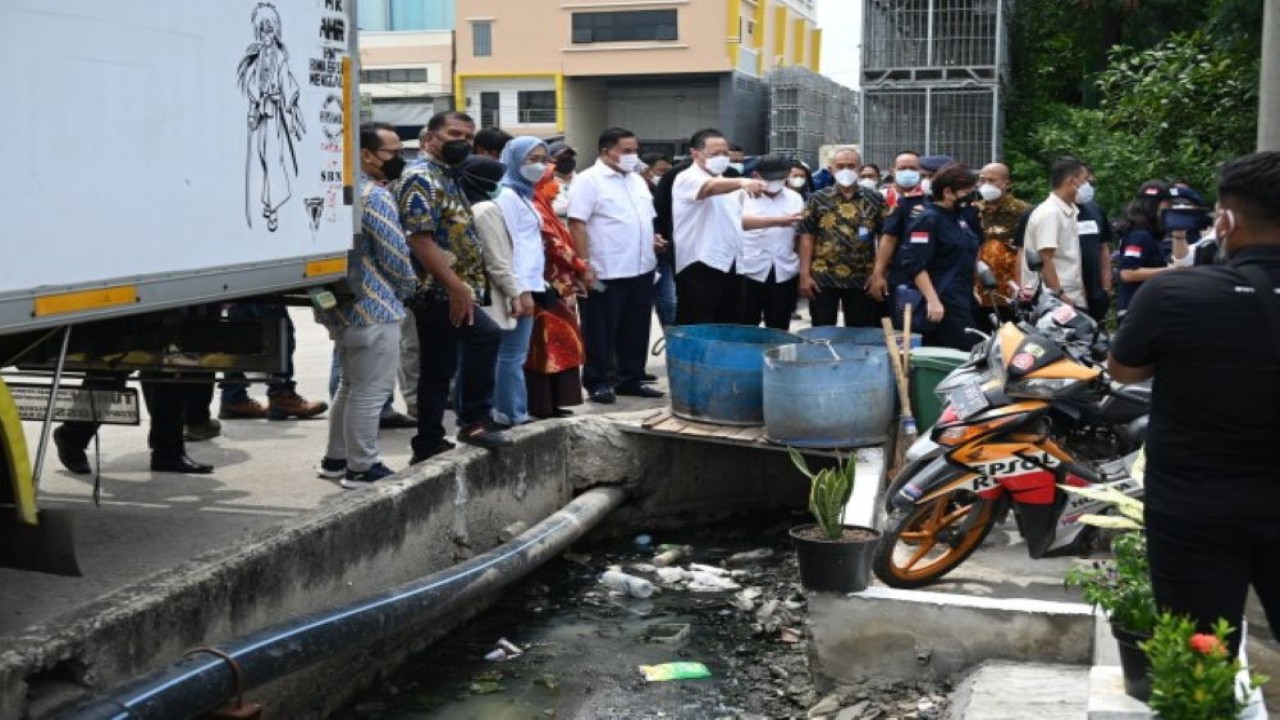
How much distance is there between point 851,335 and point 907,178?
1963mm

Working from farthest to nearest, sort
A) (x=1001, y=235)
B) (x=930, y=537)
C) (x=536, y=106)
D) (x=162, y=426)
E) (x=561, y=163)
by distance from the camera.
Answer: (x=536, y=106)
(x=561, y=163)
(x=1001, y=235)
(x=162, y=426)
(x=930, y=537)

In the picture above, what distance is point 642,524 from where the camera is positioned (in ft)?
30.6

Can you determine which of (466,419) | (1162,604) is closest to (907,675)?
(1162,604)

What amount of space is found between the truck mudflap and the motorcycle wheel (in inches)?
130

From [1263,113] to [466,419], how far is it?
4.16 metres

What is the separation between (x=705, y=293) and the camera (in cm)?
1053

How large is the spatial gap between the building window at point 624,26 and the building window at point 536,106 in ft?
6.10

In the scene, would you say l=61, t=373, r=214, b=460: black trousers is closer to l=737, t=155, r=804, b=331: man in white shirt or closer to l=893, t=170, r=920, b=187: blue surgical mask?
l=737, t=155, r=804, b=331: man in white shirt

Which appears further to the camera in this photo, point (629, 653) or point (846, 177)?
point (846, 177)

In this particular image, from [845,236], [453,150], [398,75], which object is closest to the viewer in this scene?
[453,150]

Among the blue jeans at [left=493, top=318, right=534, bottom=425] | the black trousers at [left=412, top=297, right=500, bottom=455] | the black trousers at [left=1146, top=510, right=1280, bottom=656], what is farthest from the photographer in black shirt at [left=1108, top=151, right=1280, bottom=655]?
the blue jeans at [left=493, top=318, right=534, bottom=425]

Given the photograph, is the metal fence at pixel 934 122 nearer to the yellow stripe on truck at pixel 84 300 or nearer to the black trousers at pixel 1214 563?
the yellow stripe on truck at pixel 84 300

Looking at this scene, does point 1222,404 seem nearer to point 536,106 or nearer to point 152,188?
point 152,188

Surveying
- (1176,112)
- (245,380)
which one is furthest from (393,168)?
(1176,112)
